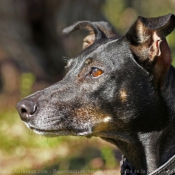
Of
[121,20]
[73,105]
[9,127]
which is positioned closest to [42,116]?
[73,105]

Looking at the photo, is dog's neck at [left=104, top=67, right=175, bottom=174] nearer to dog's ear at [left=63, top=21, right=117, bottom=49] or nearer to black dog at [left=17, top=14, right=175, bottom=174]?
black dog at [left=17, top=14, right=175, bottom=174]

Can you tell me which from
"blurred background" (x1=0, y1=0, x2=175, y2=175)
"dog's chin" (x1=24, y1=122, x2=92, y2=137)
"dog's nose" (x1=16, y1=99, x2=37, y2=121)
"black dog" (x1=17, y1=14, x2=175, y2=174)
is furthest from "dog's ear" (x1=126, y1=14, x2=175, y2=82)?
"blurred background" (x1=0, y1=0, x2=175, y2=175)

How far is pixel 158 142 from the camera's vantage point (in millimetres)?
4488

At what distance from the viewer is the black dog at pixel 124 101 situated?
4414 millimetres

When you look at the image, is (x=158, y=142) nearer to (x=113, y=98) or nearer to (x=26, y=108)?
(x=113, y=98)

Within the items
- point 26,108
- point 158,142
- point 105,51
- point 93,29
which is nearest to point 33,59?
point 93,29

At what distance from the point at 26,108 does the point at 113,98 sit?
74 centimetres

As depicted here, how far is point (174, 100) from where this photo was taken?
4.44m

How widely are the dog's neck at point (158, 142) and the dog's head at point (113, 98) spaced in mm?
59

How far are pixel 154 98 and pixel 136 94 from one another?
156 millimetres

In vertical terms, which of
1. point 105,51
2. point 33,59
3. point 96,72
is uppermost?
point 105,51

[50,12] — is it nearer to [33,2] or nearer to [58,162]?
[33,2]

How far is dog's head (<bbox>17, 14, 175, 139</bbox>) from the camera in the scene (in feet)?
14.5

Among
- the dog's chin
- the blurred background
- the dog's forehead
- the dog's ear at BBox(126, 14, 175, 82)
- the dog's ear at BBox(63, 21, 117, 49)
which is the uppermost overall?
the dog's ear at BBox(126, 14, 175, 82)
